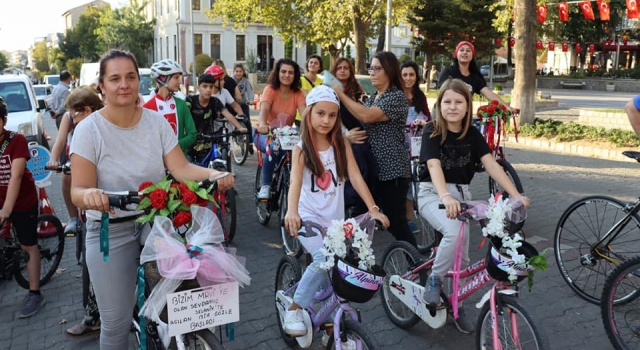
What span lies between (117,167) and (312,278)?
132 cm

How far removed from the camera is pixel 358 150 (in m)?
5.09

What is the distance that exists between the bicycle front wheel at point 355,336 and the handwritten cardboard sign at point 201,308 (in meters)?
0.67

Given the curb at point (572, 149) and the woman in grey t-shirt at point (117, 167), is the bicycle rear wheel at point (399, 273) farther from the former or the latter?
the curb at point (572, 149)

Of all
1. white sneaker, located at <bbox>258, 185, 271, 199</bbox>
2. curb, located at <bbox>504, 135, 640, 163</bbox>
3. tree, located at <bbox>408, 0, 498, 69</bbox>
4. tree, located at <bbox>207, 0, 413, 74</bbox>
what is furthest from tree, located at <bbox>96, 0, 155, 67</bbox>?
white sneaker, located at <bbox>258, 185, 271, 199</bbox>

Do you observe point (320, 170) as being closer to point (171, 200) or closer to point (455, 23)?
point (171, 200)

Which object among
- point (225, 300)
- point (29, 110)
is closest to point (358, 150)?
point (225, 300)

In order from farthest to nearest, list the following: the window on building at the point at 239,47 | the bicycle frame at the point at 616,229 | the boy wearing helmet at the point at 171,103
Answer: the window on building at the point at 239,47
the boy wearing helmet at the point at 171,103
the bicycle frame at the point at 616,229

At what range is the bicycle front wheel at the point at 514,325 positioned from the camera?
299cm

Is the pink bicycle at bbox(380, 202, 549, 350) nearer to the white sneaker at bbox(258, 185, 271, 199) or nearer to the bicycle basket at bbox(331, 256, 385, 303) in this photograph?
the bicycle basket at bbox(331, 256, 385, 303)

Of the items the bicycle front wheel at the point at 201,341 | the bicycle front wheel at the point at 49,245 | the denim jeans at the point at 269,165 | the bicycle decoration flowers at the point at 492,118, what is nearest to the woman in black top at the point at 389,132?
the denim jeans at the point at 269,165

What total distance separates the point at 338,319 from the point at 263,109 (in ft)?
13.2

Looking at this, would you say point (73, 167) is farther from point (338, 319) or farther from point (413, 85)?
point (413, 85)

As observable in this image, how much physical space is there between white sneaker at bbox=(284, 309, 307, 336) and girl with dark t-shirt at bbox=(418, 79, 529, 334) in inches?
33.2

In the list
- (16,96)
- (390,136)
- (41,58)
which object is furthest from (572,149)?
(41,58)
